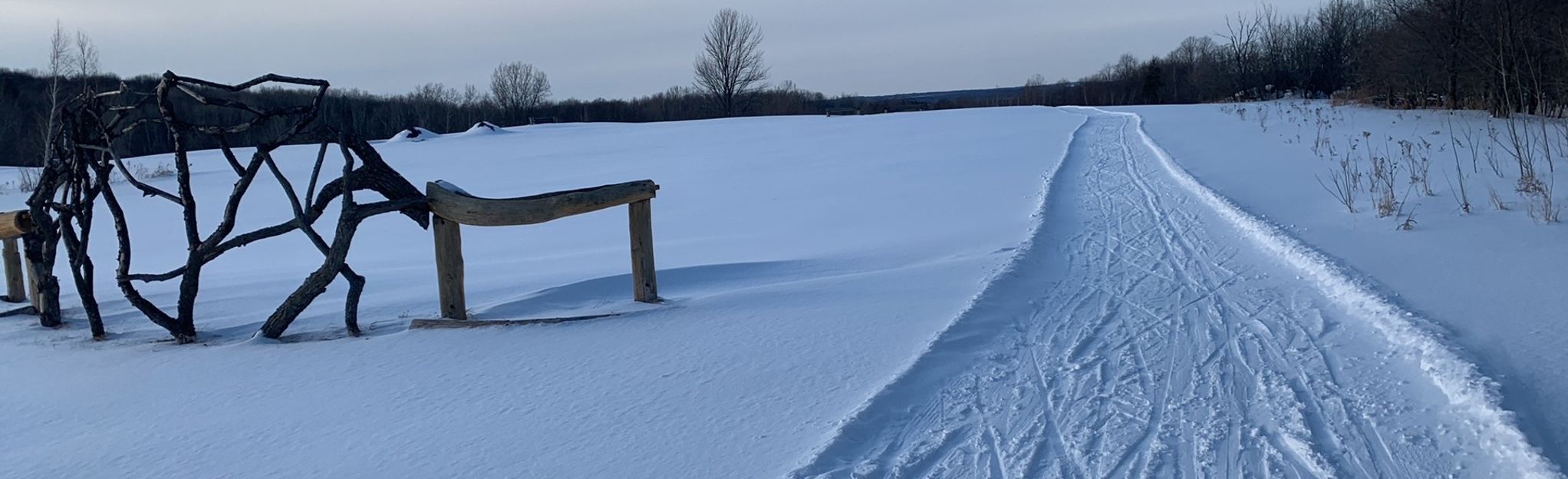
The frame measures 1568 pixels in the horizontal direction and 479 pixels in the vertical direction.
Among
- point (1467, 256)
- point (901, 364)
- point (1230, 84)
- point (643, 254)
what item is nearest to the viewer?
point (901, 364)

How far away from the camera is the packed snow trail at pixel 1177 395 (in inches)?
135

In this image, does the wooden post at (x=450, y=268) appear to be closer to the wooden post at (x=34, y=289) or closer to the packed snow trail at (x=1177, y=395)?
the packed snow trail at (x=1177, y=395)

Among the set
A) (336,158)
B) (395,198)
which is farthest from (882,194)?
(336,158)

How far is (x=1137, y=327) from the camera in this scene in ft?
17.6

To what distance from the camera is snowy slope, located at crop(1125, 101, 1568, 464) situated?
417 cm

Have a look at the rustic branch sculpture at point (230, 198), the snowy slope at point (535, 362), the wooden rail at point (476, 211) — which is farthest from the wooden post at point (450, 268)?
the snowy slope at point (535, 362)

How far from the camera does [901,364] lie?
15.2 feet

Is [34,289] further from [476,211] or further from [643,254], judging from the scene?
[643,254]

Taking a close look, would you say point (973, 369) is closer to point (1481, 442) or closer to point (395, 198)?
point (1481, 442)

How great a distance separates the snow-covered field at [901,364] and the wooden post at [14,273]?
1.01 metres

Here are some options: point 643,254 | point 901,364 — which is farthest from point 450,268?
point 901,364

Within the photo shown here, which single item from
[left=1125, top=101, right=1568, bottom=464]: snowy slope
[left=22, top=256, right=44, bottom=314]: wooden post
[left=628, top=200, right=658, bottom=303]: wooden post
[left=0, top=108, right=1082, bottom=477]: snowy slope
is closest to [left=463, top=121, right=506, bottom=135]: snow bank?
[left=0, top=108, right=1082, bottom=477]: snowy slope

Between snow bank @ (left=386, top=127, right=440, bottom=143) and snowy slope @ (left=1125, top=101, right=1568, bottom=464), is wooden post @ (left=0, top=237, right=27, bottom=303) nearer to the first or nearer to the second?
snowy slope @ (left=1125, top=101, right=1568, bottom=464)

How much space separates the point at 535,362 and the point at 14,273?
6197 millimetres
